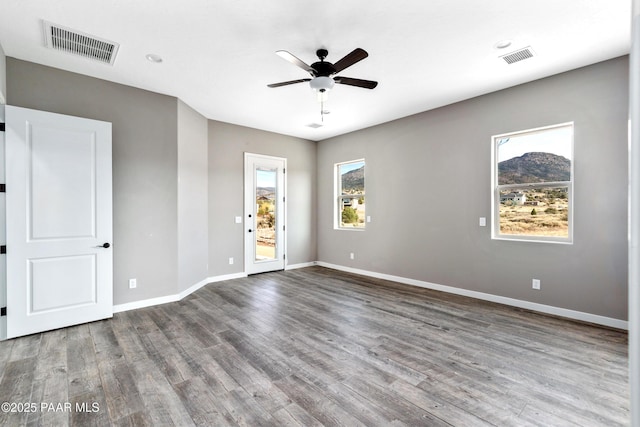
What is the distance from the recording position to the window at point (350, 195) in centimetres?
630

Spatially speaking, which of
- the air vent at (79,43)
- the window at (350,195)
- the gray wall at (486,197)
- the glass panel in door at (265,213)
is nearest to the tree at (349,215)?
the window at (350,195)

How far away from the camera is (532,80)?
3.89 meters

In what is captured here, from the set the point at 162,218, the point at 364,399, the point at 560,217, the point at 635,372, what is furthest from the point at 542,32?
the point at 162,218

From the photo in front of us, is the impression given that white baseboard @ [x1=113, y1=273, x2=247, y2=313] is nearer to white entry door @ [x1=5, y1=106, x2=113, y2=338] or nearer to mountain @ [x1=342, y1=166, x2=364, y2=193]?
white entry door @ [x1=5, y1=106, x2=113, y2=338]

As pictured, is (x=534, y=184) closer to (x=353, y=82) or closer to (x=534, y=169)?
(x=534, y=169)

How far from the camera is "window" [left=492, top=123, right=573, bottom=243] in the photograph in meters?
3.76

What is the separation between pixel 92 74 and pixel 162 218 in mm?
1888

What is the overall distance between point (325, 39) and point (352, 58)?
1.72 feet

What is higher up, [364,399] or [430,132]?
[430,132]

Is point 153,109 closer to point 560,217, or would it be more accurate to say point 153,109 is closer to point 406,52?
point 406,52

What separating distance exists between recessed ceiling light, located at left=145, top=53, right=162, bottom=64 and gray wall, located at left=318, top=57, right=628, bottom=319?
3.77 metres

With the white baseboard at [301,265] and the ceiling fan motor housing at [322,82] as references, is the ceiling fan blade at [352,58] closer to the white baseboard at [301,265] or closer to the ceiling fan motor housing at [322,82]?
the ceiling fan motor housing at [322,82]

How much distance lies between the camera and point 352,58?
8.71 feet

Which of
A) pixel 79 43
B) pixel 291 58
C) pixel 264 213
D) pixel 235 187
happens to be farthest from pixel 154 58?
pixel 264 213
